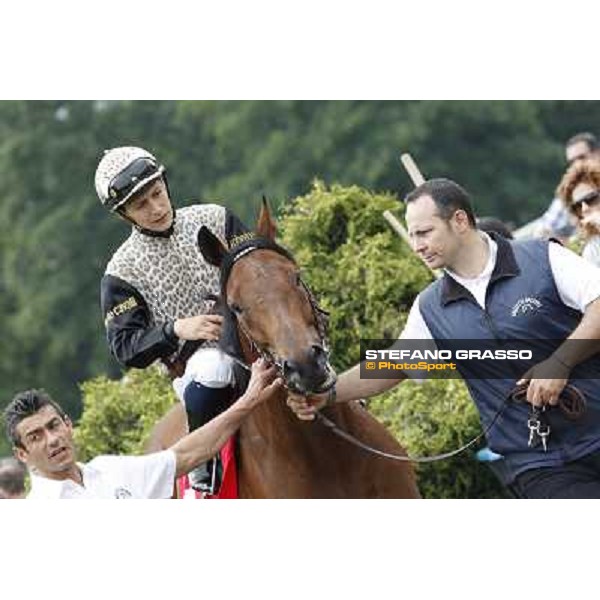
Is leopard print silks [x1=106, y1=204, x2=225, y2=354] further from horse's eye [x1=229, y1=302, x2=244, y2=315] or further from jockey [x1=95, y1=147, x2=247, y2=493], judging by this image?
horse's eye [x1=229, y1=302, x2=244, y2=315]

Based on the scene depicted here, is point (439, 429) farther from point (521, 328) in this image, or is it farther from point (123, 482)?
point (123, 482)

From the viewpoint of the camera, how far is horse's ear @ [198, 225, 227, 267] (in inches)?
254

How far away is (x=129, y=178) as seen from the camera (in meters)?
6.84

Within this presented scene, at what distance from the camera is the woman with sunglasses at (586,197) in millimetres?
7203

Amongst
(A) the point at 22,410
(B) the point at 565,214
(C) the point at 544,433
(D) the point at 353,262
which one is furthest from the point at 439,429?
(A) the point at 22,410

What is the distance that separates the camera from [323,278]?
891 centimetres

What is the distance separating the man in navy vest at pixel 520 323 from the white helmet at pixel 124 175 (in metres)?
1.10

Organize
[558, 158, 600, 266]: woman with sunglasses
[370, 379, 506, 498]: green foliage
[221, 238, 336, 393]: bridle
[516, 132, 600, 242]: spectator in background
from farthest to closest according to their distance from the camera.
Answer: [516, 132, 600, 242]: spectator in background
[370, 379, 506, 498]: green foliage
[558, 158, 600, 266]: woman with sunglasses
[221, 238, 336, 393]: bridle

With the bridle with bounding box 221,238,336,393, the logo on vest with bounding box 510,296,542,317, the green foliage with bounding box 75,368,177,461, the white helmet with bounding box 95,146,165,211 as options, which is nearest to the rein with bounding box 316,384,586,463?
the logo on vest with bounding box 510,296,542,317

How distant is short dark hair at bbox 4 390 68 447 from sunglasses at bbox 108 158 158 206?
85 cm

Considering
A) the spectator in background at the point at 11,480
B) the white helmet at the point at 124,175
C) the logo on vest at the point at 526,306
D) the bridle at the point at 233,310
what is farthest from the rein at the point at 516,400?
the spectator in background at the point at 11,480

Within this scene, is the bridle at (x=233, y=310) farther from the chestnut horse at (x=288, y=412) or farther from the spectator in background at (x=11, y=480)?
the spectator in background at (x=11, y=480)
